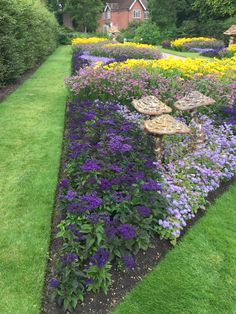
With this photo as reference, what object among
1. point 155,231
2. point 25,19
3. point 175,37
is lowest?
point 175,37

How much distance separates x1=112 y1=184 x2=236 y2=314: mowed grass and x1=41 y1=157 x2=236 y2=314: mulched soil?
2.7 inches

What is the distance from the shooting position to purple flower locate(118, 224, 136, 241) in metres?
3.10

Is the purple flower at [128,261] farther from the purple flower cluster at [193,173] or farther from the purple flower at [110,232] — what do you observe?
the purple flower cluster at [193,173]

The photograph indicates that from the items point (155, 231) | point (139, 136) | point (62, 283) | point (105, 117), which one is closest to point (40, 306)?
point (62, 283)

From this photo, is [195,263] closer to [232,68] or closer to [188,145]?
[188,145]

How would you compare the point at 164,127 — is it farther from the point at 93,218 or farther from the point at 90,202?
the point at 93,218

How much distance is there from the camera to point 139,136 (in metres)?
5.18

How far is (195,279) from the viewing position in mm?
3199

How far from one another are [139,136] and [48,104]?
4.67m

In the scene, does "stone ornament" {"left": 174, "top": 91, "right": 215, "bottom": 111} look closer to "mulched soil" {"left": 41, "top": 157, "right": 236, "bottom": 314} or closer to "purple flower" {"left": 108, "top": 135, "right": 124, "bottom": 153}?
"purple flower" {"left": 108, "top": 135, "right": 124, "bottom": 153}

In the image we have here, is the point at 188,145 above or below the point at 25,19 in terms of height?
below

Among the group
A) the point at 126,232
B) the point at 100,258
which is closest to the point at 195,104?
the point at 126,232

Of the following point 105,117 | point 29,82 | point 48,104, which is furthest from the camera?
point 29,82

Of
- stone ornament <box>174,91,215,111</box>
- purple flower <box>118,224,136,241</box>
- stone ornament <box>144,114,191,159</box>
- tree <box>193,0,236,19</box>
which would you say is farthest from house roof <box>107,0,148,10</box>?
purple flower <box>118,224,136,241</box>
